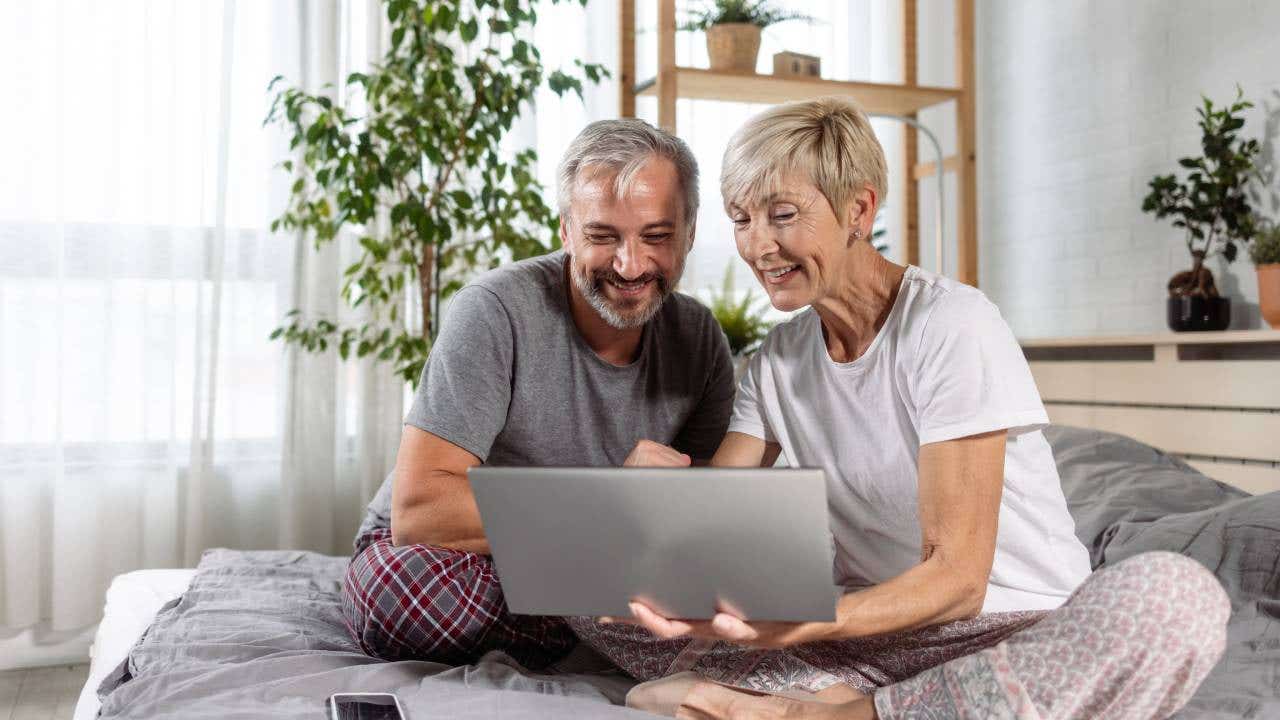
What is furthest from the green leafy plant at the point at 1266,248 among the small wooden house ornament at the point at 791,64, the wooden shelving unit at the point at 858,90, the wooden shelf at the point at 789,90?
the small wooden house ornament at the point at 791,64

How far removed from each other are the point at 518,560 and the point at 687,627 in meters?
0.18

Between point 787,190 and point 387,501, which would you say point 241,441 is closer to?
point 387,501

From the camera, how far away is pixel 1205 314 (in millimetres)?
2656

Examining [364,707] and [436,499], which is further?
[436,499]

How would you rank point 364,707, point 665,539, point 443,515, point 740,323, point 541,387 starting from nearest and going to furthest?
point 665,539 < point 364,707 < point 443,515 < point 541,387 < point 740,323

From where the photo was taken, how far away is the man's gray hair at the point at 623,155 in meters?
1.66

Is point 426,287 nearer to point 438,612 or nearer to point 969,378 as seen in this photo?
point 438,612

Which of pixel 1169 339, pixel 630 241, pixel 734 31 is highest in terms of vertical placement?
pixel 734 31

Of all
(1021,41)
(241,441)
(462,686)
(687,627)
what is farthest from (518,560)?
(1021,41)

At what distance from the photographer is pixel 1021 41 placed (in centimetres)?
362

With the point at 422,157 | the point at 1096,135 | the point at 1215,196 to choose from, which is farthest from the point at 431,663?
the point at 1096,135

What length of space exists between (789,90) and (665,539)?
2515 millimetres

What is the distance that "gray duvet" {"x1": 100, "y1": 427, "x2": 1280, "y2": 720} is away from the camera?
129 centimetres

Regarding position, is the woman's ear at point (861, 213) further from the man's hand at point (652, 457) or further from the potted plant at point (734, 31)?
the potted plant at point (734, 31)
